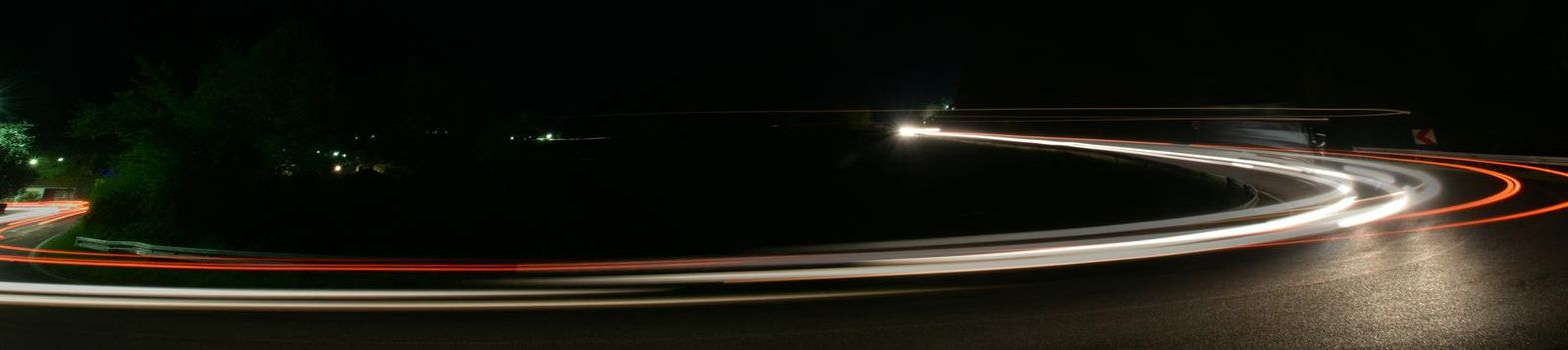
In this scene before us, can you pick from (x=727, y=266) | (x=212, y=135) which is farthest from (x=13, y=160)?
(x=727, y=266)

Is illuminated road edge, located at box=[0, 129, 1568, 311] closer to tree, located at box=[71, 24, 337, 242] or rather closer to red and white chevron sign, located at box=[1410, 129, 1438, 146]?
red and white chevron sign, located at box=[1410, 129, 1438, 146]

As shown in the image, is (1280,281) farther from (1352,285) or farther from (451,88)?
(451,88)

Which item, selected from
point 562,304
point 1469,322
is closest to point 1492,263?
point 1469,322

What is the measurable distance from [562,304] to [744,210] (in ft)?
88.9

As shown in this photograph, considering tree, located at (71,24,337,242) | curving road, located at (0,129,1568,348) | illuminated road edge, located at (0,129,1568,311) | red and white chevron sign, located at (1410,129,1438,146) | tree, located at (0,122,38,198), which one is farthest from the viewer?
tree, located at (0,122,38,198)

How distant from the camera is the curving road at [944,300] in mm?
5477

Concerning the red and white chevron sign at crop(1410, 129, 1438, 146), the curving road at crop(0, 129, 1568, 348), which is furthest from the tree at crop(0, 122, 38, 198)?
the red and white chevron sign at crop(1410, 129, 1438, 146)

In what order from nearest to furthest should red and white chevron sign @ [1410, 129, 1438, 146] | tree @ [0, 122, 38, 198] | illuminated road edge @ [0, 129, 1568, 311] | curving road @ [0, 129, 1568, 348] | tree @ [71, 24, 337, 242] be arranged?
curving road @ [0, 129, 1568, 348] < illuminated road edge @ [0, 129, 1568, 311] < red and white chevron sign @ [1410, 129, 1438, 146] < tree @ [71, 24, 337, 242] < tree @ [0, 122, 38, 198]

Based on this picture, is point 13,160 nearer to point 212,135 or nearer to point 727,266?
point 212,135

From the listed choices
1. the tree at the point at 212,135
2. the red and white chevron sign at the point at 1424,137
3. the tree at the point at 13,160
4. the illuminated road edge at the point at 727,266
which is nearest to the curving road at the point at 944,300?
the illuminated road edge at the point at 727,266

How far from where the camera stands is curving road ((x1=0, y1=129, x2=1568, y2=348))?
18.0ft

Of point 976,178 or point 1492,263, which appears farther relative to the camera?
point 976,178

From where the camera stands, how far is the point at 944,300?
21.5 ft

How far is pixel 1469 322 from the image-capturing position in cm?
541
